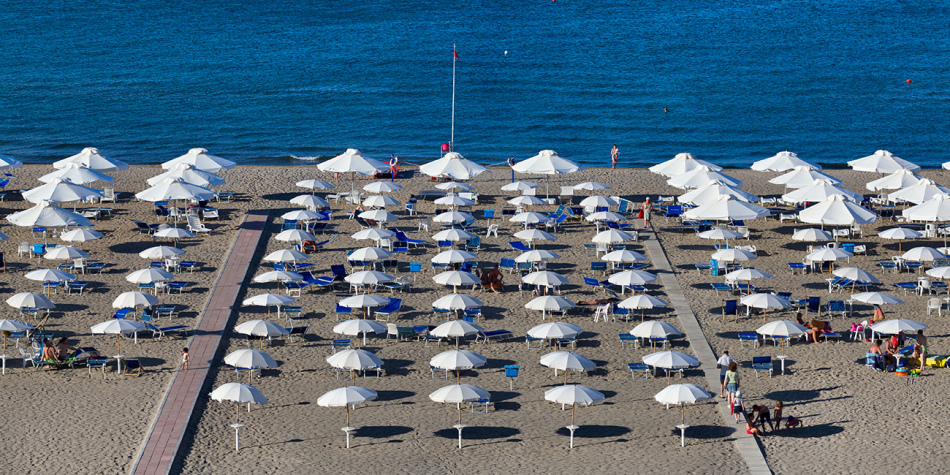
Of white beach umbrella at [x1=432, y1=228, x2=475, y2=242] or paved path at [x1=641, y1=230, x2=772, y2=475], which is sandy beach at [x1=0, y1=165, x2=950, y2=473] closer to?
paved path at [x1=641, y1=230, x2=772, y2=475]

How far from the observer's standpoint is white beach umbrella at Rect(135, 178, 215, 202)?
Result: 112ft

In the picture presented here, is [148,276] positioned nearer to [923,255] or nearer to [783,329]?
[783,329]

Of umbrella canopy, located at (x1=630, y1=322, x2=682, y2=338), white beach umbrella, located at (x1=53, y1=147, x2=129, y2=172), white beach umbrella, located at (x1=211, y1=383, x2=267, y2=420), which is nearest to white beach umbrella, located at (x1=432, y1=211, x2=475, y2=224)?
umbrella canopy, located at (x1=630, y1=322, x2=682, y2=338)

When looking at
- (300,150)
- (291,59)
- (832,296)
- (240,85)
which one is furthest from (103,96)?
(832,296)

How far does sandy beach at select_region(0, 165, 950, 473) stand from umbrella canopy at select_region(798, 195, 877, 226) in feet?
5.76

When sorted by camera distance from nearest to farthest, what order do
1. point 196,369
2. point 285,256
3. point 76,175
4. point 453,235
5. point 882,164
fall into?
point 196,369, point 285,256, point 453,235, point 76,175, point 882,164

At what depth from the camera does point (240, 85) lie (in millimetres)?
74062

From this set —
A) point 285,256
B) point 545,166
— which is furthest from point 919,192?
point 285,256

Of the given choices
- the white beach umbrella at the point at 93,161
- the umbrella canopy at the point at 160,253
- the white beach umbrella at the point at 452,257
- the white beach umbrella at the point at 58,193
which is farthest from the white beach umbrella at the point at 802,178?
the white beach umbrella at the point at 93,161

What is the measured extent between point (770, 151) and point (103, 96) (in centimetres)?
3796

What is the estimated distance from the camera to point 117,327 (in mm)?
A: 24438

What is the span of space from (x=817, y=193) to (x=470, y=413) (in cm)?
1697

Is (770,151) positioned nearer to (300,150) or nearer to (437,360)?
(300,150)

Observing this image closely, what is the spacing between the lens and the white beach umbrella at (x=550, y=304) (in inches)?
1048
